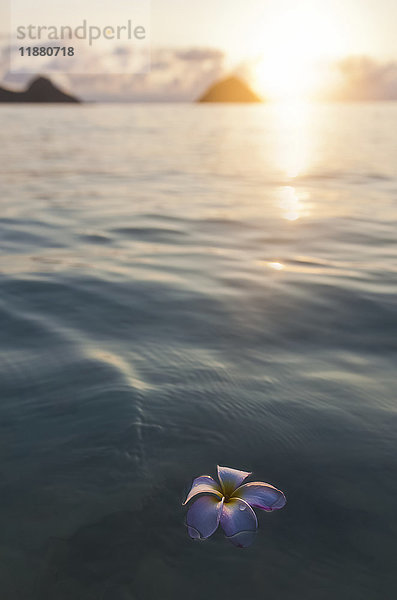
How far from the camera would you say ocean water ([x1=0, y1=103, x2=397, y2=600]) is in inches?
72.3

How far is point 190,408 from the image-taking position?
9.30ft

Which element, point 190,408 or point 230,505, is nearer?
point 230,505

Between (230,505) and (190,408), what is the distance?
2.94ft

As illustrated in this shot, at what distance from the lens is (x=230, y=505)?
6.47 feet

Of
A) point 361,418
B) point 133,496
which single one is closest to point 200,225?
point 361,418

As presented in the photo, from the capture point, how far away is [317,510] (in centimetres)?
210

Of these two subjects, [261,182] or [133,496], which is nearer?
[133,496]

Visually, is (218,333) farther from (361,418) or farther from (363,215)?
(363,215)

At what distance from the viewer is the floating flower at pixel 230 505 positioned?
6.23 ft

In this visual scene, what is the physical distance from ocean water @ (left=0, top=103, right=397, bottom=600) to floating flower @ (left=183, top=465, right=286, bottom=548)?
6 cm

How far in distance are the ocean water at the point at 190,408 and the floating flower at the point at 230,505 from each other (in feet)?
0.19

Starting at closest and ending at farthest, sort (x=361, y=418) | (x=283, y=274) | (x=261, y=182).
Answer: (x=361, y=418), (x=283, y=274), (x=261, y=182)

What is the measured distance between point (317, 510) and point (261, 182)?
40.9 feet

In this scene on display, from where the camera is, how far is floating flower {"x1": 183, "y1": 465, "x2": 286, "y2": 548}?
74.7 inches
